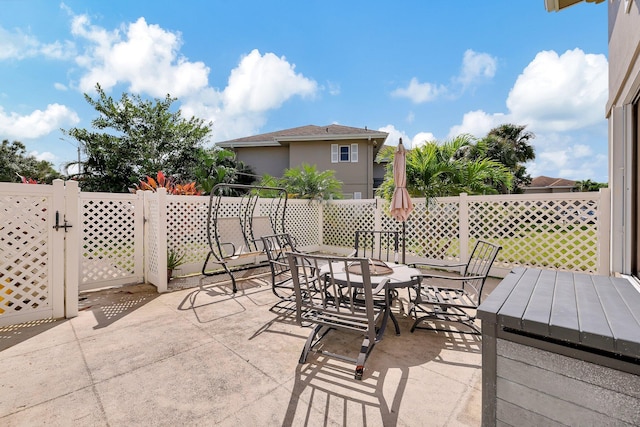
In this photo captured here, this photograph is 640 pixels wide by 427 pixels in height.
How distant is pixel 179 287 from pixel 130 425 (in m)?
3.44

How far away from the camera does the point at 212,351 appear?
2725mm

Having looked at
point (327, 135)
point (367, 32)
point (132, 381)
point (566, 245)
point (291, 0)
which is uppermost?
point (291, 0)

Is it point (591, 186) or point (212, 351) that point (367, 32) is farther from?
point (591, 186)

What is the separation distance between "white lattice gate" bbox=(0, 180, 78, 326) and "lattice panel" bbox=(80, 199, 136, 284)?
1.14 metres

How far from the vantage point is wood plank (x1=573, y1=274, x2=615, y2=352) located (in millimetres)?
1099

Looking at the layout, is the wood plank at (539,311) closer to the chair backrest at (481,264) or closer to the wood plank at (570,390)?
the wood plank at (570,390)

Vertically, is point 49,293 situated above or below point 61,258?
below

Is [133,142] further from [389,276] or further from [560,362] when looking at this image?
[560,362]

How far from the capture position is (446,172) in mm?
6766

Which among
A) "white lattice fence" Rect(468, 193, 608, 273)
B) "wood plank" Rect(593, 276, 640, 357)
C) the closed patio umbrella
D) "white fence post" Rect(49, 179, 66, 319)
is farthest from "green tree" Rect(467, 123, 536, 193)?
"white fence post" Rect(49, 179, 66, 319)

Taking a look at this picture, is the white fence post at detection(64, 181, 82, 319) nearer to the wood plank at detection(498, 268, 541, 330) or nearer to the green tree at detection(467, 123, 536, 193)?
the wood plank at detection(498, 268, 541, 330)

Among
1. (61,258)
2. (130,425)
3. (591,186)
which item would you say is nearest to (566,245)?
(130,425)

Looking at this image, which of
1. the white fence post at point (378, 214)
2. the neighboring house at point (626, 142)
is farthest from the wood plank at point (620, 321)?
the white fence post at point (378, 214)

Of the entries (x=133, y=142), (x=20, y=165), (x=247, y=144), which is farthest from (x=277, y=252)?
(x=20, y=165)
